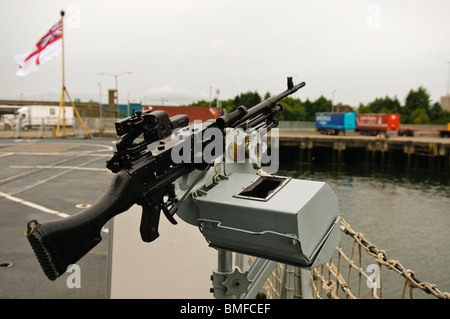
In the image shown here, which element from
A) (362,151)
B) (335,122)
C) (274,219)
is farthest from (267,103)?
(335,122)

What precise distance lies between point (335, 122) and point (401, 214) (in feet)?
120

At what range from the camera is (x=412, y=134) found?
5662 centimetres

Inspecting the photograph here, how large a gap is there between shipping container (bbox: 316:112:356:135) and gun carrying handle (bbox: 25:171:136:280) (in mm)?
56880

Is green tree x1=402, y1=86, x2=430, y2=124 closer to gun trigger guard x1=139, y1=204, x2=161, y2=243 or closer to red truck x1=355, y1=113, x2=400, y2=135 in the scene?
red truck x1=355, y1=113, x2=400, y2=135

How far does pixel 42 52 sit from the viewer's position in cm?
2808

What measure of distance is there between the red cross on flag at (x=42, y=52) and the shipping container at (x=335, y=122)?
3921 centimetres

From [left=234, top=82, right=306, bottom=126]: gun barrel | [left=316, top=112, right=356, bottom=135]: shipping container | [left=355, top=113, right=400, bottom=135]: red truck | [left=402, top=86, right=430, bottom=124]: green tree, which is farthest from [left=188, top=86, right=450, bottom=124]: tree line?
[left=234, top=82, right=306, bottom=126]: gun barrel

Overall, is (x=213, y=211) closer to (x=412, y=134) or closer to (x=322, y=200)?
(x=322, y=200)

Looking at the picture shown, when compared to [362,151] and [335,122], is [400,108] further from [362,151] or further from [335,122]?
[362,151]

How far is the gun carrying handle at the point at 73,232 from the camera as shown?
195 cm

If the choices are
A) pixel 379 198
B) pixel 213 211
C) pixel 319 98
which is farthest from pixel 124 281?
pixel 319 98

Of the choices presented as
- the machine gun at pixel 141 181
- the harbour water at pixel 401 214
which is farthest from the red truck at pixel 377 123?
the machine gun at pixel 141 181

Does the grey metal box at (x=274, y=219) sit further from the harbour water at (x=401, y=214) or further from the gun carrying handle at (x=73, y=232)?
the harbour water at (x=401, y=214)

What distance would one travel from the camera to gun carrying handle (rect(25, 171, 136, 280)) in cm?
195
